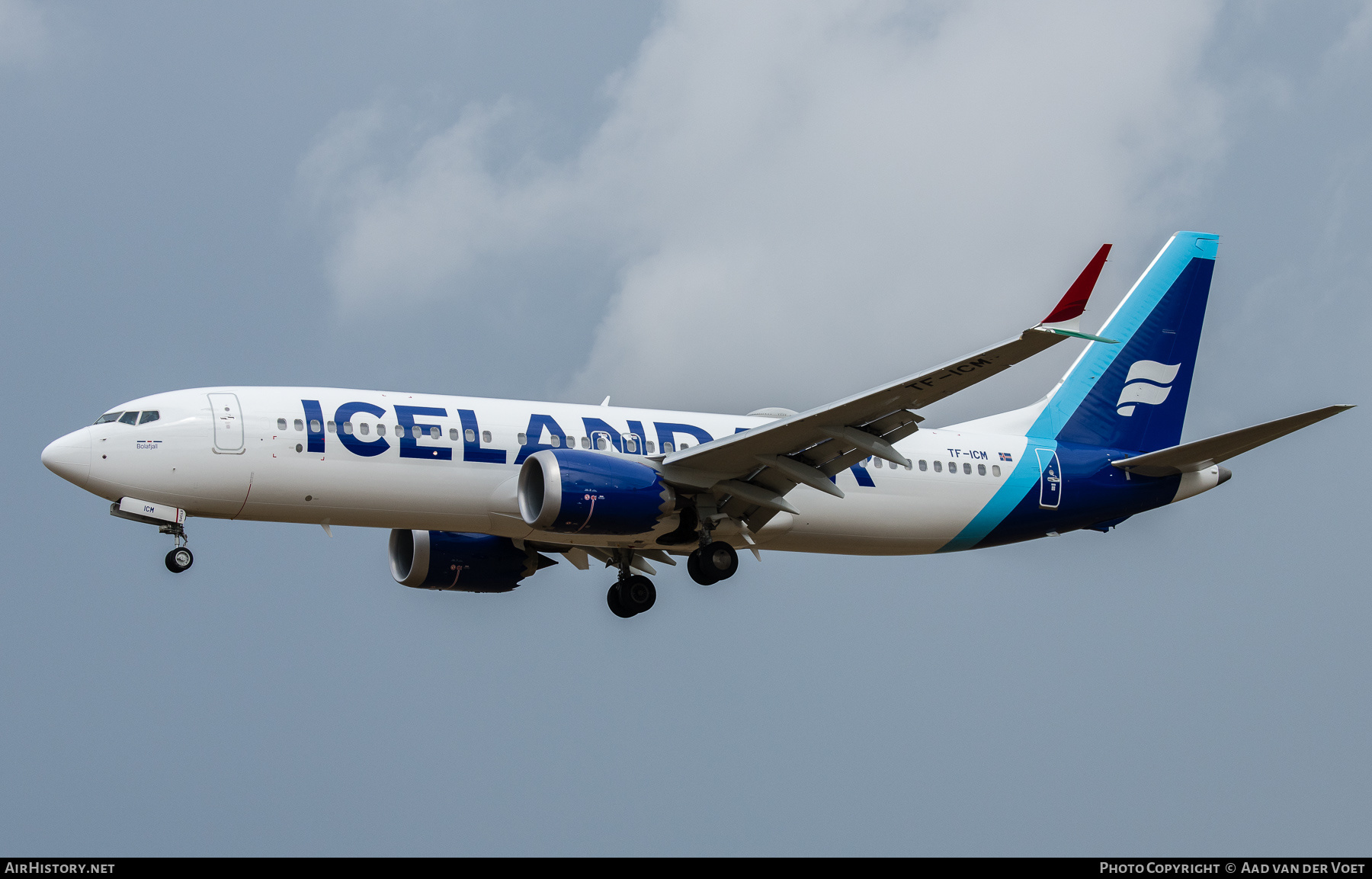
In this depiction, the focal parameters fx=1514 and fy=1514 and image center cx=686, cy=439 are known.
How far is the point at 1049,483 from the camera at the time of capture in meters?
33.4

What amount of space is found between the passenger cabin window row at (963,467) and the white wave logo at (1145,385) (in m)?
4.27

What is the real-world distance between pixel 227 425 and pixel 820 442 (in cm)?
1110

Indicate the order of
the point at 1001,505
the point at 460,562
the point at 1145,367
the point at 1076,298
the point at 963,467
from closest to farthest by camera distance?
the point at 1076,298 → the point at 963,467 → the point at 1001,505 → the point at 460,562 → the point at 1145,367

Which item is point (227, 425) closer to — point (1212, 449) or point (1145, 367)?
point (1212, 449)

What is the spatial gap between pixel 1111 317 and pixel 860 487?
9.29 meters

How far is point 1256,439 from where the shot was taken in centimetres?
3025

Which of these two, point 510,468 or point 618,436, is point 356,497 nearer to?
point 510,468

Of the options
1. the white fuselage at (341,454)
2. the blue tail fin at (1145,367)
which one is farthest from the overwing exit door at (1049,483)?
the white fuselage at (341,454)

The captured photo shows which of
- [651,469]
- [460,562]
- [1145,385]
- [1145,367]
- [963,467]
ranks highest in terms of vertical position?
[1145,367]

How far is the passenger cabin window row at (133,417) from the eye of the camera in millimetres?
27797

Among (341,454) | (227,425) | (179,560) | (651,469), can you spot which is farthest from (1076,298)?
(179,560)

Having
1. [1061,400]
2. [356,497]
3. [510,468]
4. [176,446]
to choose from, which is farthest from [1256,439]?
[176,446]

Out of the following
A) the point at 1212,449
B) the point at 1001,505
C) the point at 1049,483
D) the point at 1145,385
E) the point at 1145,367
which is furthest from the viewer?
the point at 1145,367

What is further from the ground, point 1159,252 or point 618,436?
point 1159,252
